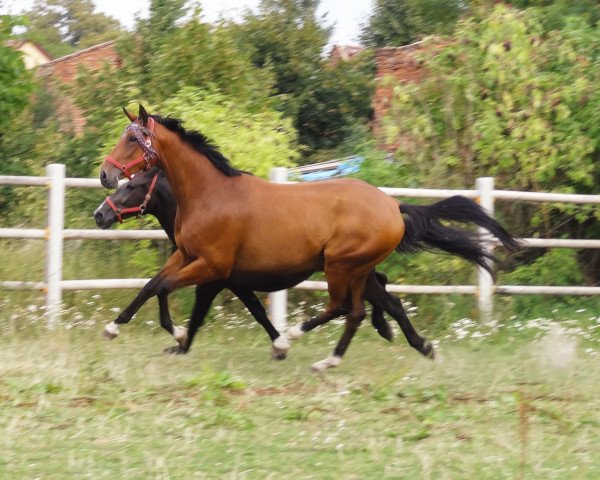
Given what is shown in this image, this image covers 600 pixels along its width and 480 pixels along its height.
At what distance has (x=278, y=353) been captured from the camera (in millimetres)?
7891

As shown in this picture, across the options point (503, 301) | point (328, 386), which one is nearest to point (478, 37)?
point (503, 301)

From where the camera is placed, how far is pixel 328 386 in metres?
6.80

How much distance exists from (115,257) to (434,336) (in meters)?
3.13

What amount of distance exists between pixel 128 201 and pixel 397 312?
7.34 ft

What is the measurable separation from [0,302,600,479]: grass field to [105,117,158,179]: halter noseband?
1.38 meters

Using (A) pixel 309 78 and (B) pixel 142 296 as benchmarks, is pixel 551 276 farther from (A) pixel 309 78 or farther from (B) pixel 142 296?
(A) pixel 309 78

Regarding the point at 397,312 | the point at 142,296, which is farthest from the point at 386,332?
the point at 142,296

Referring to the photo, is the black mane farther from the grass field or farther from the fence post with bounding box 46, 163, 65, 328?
the fence post with bounding box 46, 163, 65, 328

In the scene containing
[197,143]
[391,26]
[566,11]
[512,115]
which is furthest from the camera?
[391,26]

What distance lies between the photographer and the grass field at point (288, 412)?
4.86 metres

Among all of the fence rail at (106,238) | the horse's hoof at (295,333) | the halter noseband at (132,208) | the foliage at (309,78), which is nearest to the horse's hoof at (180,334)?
the horse's hoof at (295,333)

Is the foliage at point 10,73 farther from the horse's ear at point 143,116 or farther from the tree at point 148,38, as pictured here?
the horse's ear at point 143,116

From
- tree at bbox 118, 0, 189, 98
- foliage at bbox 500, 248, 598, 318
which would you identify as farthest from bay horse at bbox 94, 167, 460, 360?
tree at bbox 118, 0, 189, 98

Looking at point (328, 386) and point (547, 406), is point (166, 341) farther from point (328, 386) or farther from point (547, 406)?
point (547, 406)
